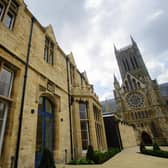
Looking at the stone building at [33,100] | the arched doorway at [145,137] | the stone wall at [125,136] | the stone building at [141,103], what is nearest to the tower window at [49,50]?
the stone building at [33,100]

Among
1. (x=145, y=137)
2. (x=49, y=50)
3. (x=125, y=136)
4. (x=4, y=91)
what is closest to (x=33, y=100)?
(x=4, y=91)

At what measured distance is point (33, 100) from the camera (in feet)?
19.8

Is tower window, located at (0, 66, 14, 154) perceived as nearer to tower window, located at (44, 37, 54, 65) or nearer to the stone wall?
tower window, located at (44, 37, 54, 65)

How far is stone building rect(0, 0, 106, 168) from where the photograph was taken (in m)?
4.79

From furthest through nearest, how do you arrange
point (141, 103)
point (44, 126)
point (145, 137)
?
point (141, 103)
point (145, 137)
point (44, 126)

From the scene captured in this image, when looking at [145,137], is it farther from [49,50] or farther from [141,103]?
[49,50]

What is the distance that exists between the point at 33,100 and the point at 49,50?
14.9 feet

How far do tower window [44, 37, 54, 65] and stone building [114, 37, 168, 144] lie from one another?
1190 inches

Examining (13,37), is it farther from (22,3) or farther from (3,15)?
(22,3)

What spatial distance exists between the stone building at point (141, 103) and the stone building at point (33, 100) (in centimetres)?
2767

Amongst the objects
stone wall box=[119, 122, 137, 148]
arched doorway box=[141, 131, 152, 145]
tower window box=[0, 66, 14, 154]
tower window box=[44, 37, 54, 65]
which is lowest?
arched doorway box=[141, 131, 152, 145]

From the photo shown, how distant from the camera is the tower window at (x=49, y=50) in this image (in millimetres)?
8773

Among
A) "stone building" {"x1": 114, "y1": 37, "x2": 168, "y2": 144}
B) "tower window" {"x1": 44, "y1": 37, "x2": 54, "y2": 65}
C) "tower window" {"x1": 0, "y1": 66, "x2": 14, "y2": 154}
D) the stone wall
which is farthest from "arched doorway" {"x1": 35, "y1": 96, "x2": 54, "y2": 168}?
"stone building" {"x1": 114, "y1": 37, "x2": 168, "y2": 144}

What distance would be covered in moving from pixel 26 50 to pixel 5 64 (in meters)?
1.58
